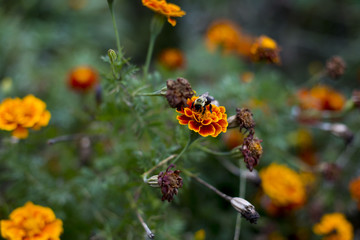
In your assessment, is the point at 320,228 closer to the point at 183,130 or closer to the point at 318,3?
the point at 183,130

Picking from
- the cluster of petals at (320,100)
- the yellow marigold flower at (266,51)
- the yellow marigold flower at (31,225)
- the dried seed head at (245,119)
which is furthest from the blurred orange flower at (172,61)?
the yellow marigold flower at (31,225)

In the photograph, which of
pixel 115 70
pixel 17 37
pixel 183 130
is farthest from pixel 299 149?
pixel 17 37

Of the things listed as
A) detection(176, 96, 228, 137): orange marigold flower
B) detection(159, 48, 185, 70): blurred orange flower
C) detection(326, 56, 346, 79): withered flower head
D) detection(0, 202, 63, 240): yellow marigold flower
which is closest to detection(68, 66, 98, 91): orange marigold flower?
detection(159, 48, 185, 70): blurred orange flower

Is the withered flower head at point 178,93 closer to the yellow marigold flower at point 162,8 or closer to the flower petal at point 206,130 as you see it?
the flower petal at point 206,130

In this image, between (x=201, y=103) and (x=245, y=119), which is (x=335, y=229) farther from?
(x=201, y=103)

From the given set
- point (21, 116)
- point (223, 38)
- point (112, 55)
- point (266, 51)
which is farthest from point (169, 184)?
point (223, 38)

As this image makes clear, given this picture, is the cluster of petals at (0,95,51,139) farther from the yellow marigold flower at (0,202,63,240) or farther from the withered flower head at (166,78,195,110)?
the withered flower head at (166,78,195,110)
